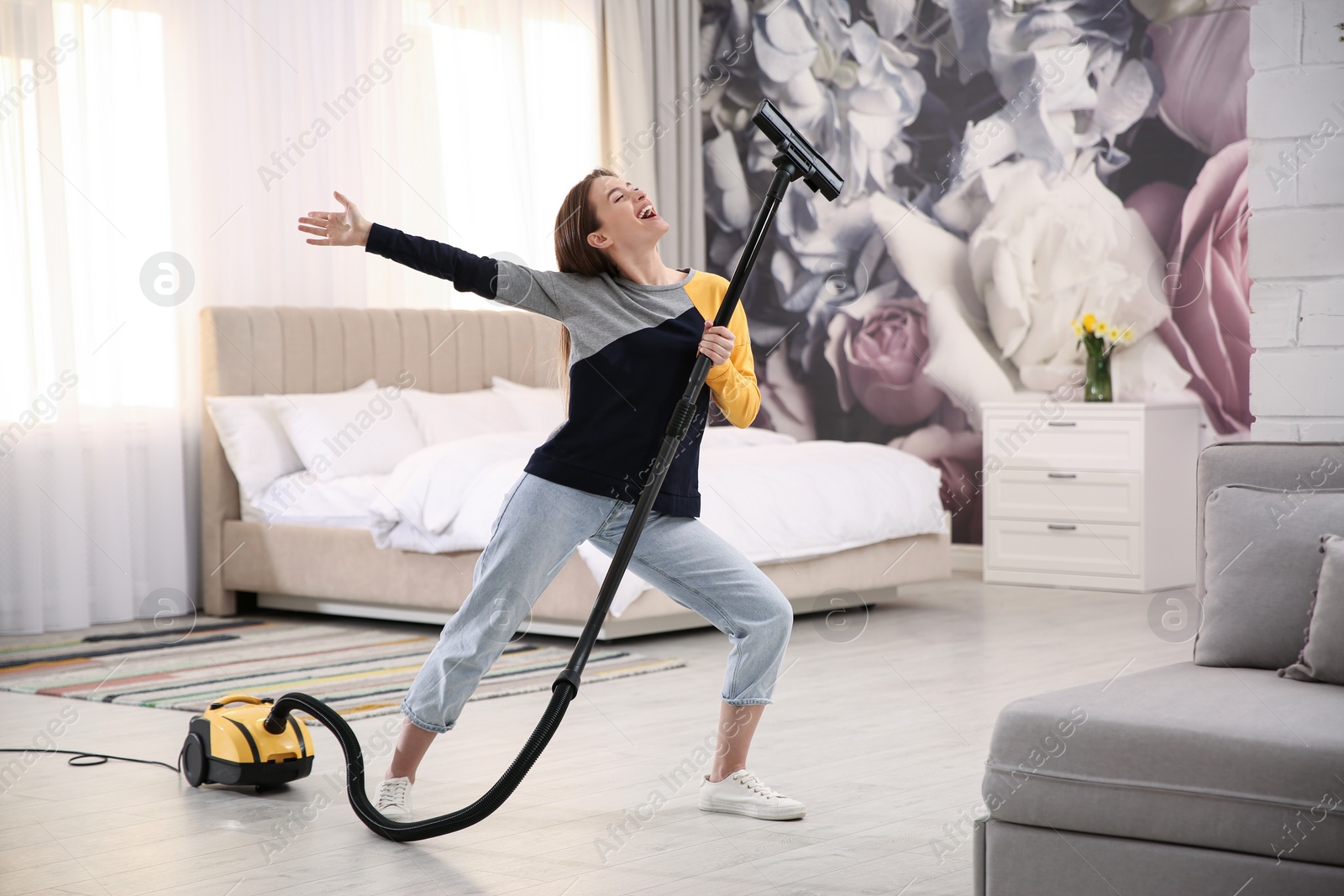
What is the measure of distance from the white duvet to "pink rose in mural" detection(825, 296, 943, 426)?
1.43m

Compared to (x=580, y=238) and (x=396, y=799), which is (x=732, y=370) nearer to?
(x=580, y=238)

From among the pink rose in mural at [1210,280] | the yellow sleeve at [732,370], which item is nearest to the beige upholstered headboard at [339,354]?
the pink rose in mural at [1210,280]

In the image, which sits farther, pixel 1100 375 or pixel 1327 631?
pixel 1100 375

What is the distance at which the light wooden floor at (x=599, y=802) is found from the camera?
240cm

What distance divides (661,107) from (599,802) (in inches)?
201

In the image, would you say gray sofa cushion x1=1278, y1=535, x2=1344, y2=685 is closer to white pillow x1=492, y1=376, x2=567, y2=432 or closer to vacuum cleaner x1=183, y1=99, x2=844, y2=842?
vacuum cleaner x1=183, y1=99, x2=844, y2=842

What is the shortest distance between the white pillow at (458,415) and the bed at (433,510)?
60 mm

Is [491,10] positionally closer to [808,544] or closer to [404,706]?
[808,544]

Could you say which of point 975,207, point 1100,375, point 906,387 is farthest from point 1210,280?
point 906,387

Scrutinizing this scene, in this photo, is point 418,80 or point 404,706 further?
point 418,80

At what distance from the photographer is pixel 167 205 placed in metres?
5.67

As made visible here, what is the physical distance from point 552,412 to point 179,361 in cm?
149

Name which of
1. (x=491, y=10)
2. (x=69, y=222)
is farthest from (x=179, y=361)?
(x=491, y=10)

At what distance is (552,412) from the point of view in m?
6.25
